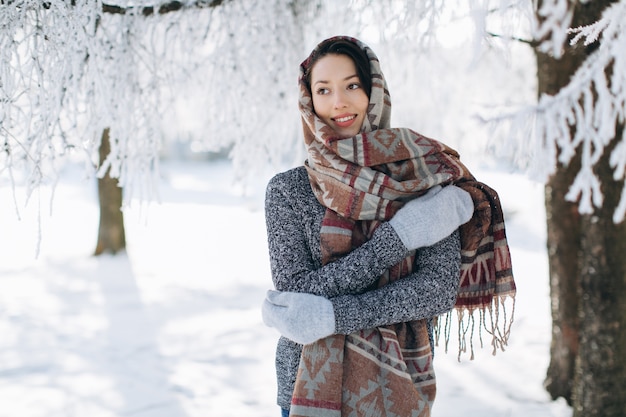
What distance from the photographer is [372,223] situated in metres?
1.62

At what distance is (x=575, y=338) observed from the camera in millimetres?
3219

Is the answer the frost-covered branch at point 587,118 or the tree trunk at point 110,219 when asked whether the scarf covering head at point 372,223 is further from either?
the tree trunk at point 110,219

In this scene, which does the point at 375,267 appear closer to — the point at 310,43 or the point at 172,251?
the point at 310,43

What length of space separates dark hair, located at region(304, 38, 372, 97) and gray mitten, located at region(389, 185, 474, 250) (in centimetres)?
38

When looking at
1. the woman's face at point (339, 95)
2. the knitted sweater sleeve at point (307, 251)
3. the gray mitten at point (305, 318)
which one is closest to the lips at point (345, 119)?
the woman's face at point (339, 95)

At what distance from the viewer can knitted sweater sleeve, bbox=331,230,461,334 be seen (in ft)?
4.81

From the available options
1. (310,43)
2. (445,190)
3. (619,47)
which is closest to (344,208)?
(445,190)

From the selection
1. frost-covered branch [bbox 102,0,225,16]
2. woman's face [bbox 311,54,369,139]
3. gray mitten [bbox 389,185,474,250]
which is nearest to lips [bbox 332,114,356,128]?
woman's face [bbox 311,54,369,139]

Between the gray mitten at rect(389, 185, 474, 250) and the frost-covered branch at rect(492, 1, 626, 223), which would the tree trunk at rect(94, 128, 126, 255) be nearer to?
the gray mitten at rect(389, 185, 474, 250)

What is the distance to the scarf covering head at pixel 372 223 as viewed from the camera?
1.52 metres

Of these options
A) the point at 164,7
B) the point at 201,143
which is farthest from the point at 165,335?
the point at 164,7

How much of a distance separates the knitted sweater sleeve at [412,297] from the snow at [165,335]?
719 millimetres

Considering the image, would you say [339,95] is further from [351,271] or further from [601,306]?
[601,306]

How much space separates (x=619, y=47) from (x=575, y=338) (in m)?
2.47
